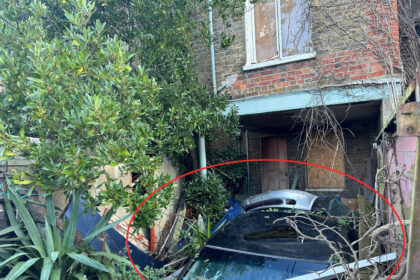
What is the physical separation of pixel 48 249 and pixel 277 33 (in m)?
5.25

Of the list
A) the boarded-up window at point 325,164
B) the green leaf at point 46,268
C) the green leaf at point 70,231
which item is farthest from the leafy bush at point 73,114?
the boarded-up window at point 325,164

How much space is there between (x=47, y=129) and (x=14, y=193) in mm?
868

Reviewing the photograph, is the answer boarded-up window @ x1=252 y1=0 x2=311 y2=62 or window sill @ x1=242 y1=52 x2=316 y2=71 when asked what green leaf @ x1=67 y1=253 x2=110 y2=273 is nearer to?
window sill @ x1=242 y1=52 x2=316 y2=71

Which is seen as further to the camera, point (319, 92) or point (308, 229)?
point (319, 92)

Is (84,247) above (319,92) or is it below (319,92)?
below

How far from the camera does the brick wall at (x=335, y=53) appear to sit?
4.71 m

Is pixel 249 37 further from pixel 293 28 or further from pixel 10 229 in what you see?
pixel 10 229

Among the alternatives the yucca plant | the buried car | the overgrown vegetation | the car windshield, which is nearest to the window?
the overgrown vegetation

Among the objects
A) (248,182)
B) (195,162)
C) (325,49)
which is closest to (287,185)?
(248,182)

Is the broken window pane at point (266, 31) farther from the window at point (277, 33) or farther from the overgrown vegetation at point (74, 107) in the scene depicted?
the overgrown vegetation at point (74, 107)

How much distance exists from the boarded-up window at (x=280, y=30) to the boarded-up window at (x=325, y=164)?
3.26 m

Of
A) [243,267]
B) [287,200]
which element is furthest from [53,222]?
[287,200]

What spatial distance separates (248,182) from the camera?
29.2ft

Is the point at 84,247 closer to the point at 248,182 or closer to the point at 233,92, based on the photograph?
the point at 233,92
